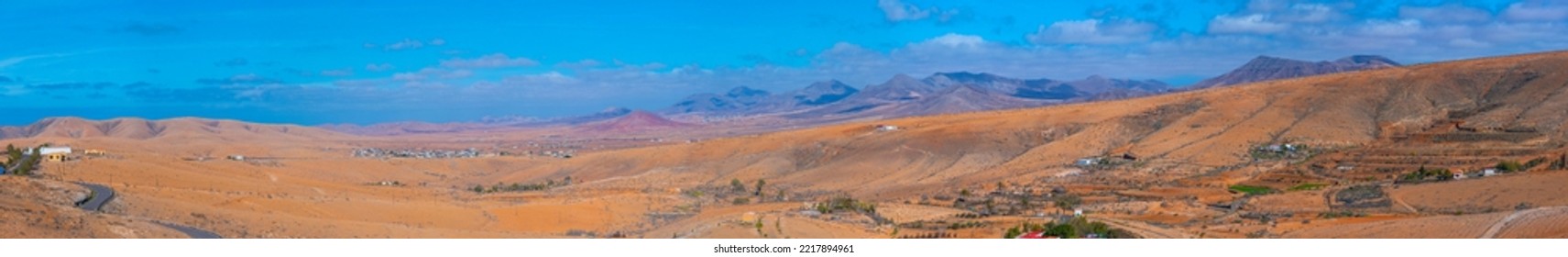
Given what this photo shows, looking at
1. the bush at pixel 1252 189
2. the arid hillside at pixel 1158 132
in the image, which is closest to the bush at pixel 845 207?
the arid hillside at pixel 1158 132

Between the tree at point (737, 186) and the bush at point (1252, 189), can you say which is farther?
the tree at point (737, 186)

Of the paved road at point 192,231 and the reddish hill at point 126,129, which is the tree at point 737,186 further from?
the reddish hill at point 126,129

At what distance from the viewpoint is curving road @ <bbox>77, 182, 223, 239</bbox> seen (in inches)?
1067

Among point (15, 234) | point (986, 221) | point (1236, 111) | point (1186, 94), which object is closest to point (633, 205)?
point (986, 221)

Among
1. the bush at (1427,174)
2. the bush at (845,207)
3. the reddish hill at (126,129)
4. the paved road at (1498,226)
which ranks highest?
the reddish hill at (126,129)

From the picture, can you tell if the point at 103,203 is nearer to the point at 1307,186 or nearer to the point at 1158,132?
the point at 1307,186

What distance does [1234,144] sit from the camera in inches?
2862

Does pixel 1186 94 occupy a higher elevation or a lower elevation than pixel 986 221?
higher

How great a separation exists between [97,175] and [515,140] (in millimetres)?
145473

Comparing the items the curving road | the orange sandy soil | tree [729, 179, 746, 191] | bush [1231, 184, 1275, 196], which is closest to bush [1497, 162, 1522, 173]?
the orange sandy soil

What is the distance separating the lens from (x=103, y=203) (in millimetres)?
35344

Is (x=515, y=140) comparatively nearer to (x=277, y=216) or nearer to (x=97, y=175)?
(x=97, y=175)

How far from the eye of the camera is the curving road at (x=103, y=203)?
27094 mm

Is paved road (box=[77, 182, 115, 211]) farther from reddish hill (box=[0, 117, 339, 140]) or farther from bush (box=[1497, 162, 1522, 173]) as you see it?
reddish hill (box=[0, 117, 339, 140])
